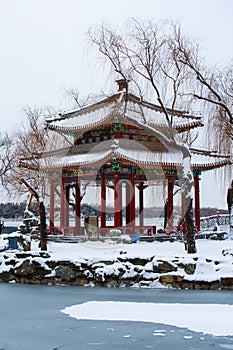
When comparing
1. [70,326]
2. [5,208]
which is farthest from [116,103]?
[5,208]

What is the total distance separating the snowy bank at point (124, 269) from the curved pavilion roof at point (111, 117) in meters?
6.55

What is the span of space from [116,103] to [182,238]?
5.69 m

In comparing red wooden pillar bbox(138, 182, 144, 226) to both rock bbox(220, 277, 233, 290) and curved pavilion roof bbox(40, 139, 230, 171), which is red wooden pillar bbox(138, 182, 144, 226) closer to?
curved pavilion roof bbox(40, 139, 230, 171)

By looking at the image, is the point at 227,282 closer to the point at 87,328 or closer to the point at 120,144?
the point at 87,328

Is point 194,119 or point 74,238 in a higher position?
point 194,119

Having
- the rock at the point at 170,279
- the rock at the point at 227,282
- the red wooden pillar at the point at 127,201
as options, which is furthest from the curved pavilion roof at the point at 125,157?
the rock at the point at 227,282

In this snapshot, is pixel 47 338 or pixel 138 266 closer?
pixel 47 338

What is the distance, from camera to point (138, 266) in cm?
1146

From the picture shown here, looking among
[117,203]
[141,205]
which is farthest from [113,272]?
[141,205]

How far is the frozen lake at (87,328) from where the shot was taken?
5800 mm

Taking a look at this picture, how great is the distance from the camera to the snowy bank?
10.9 m

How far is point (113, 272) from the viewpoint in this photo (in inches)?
452

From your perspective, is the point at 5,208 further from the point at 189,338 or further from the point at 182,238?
the point at 189,338

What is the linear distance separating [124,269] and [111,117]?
7.35 metres
